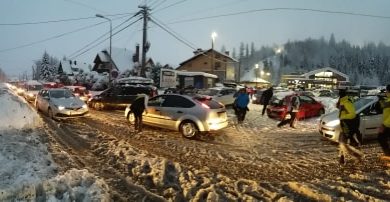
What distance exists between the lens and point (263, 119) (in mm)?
20469

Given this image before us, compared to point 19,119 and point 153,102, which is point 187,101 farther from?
point 19,119

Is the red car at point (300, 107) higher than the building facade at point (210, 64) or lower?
lower

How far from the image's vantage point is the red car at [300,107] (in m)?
20.7

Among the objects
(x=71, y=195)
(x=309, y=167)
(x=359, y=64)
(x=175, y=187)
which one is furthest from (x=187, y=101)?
(x=359, y=64)

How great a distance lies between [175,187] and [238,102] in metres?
11.3

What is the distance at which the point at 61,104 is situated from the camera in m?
18.5

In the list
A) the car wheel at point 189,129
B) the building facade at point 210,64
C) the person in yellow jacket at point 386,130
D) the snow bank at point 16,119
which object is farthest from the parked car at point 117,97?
the building facade at point 210,64

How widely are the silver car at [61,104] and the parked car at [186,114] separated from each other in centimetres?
467

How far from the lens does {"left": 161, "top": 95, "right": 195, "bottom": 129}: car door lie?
46.8 ft

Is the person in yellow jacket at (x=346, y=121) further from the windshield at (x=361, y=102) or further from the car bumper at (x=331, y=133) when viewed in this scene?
the windshield at (x=361, y=102)

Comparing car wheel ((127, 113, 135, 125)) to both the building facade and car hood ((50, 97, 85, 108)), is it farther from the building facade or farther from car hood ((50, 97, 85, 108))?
the building facade

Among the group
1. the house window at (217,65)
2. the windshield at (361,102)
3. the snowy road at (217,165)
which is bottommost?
the snowy road at (217,165)

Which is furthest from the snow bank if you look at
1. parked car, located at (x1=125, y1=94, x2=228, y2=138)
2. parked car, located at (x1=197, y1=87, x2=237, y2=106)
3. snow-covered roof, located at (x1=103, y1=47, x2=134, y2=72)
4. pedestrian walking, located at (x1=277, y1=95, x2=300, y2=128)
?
snow-covered roof, located at (x1=103, y1=47, x2=134, y2=72)

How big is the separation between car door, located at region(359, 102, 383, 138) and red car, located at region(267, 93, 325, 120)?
7.18 meters
